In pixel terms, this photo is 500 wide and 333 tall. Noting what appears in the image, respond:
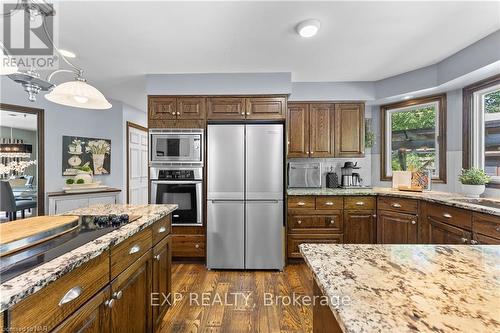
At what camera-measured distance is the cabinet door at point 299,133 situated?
324 cm

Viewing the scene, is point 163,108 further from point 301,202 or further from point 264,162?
point 301,202

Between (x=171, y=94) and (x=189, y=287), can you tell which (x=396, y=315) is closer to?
(x=189, y=287)

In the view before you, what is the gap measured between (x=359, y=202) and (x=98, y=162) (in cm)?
432

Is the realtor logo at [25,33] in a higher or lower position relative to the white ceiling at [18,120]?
higher

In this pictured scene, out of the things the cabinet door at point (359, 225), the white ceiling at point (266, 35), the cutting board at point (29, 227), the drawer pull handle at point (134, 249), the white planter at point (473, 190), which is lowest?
the cabinet door at point (359, 225)

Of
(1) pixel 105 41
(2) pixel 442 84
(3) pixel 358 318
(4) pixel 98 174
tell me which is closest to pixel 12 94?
(4) pixel 98 174

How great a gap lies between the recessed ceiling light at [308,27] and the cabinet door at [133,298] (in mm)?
2094

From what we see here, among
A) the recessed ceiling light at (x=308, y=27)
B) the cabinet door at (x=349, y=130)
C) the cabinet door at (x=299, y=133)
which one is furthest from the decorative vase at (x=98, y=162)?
the cabinet door at (x=349, y=130)

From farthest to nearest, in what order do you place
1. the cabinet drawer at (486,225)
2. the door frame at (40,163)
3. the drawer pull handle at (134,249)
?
the door frame at (40,163) → the cabinet drawer at (486,225) → the drawer pull handle at (134,249)

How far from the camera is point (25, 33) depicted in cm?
199

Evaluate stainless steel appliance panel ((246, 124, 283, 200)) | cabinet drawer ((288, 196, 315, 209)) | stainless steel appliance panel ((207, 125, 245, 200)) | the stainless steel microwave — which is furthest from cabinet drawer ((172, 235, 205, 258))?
cabinet drawer ((288, 196, 315, 209))

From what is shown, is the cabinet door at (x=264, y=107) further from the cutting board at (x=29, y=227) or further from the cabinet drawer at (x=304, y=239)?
the cutting board at (x=29, y=227)

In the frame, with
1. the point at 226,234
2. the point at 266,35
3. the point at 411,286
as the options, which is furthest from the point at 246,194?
the point at 411,286

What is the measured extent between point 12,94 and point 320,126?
423cm
